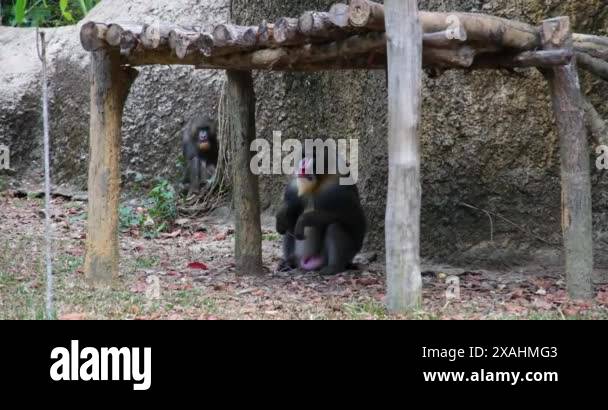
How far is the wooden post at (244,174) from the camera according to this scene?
8.46 meters

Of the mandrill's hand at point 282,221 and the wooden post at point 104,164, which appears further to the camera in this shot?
the mandrill's hand at point 282,221

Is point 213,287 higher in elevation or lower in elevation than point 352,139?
lower

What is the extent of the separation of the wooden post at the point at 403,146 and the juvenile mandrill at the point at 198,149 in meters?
6.56

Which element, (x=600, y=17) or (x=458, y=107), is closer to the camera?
(x=600, y=17)

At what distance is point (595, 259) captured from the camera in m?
8.42

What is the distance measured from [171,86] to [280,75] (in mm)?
2419

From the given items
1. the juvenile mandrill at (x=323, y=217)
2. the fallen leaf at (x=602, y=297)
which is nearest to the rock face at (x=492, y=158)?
the juvenile mandrill at (x=323, y=217)

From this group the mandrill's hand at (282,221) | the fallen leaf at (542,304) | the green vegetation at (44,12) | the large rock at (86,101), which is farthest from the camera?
the green vegetation at (44,12)

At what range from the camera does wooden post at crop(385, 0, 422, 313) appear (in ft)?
19.7

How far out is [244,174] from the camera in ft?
28.2

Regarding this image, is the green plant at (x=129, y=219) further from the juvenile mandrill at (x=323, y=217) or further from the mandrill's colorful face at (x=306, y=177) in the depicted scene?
the mandrill's colorful face at (x=306, y=177)

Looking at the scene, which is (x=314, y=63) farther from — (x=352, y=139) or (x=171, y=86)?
(x=171, y=86)

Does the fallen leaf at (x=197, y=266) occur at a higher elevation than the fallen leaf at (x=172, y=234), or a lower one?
lower
